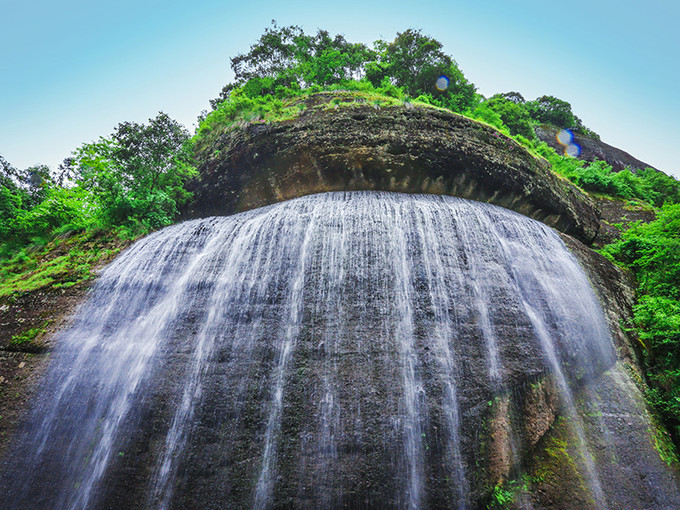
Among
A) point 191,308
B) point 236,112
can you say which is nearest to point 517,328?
point 191,308

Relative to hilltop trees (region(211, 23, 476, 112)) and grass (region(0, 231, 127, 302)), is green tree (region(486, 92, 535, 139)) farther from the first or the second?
grass (region(0, 231, 127, 302))

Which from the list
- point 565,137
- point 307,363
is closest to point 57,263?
point 307,363

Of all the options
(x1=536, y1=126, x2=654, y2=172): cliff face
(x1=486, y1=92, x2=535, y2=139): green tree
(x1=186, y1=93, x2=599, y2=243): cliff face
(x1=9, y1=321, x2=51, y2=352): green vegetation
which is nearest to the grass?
(x1=9, y1=321, x2=51, y2=352): green vegetation

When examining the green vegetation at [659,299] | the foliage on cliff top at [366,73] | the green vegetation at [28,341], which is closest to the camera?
the green vegetation at [659,299]

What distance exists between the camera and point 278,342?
5.13 meters

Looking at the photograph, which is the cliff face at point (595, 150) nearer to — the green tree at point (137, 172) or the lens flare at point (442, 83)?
the lens flare at point (442, 83)

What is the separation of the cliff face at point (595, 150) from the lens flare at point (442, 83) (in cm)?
1315

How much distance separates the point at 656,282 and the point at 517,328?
4585mm

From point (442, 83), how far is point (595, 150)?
60.4 ft

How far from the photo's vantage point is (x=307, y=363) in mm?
4914

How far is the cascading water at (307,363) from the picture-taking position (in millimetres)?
4172

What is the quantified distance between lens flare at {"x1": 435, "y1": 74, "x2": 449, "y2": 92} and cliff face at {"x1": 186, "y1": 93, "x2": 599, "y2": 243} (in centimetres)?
879

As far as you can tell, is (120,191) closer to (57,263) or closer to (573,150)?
(57,263)

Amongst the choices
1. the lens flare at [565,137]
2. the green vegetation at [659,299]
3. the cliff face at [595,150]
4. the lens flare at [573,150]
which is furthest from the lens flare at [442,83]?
the lens flare at [573,150]
